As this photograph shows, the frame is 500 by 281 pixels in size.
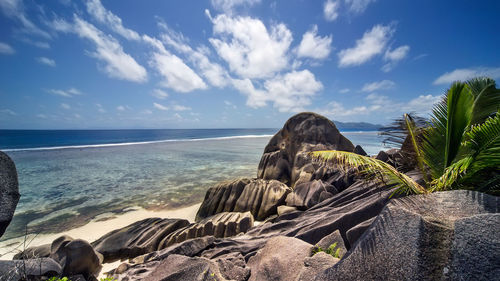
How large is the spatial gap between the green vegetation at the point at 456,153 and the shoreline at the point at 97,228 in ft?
25.3

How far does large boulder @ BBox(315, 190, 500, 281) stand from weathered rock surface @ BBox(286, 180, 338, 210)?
155 inches

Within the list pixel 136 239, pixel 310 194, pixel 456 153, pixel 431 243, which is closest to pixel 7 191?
pixel 136 239

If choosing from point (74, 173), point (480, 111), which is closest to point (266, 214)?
point (480, 111)

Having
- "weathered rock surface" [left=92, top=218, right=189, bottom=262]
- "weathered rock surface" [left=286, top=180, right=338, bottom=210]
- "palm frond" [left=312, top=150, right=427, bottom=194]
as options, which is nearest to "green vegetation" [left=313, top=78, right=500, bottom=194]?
"palm frond" [left=312, top=150, right=427, bottom=194]

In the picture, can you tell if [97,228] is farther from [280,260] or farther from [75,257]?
[280,260]

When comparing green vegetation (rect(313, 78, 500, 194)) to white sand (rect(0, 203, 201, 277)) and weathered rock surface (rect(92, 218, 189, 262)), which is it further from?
white sand (rect(0, 203, 201, 277))

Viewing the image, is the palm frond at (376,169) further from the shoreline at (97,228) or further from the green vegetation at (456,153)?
the shoreline at (97,228)

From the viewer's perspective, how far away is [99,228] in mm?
7520

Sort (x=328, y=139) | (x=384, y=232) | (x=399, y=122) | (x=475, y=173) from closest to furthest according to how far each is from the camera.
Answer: (x=384, y=232), (x=475, y=173), (x=399, y=122), (x=328, y=139)

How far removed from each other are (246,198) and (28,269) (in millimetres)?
6013

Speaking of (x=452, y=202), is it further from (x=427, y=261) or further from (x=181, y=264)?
(x=181, y=264)

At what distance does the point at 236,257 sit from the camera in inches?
152

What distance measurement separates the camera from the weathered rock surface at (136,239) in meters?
5.46

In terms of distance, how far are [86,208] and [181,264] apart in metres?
9.59
